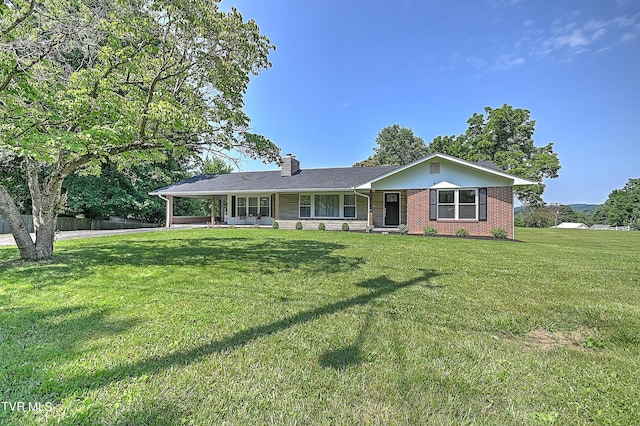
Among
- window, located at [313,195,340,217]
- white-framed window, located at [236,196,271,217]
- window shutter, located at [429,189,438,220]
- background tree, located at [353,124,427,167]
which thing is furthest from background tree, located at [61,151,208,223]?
background tree, located at [353,124,427,167]

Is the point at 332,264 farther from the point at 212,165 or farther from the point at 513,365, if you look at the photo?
the point at 212,165

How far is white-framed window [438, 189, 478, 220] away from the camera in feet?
49.0

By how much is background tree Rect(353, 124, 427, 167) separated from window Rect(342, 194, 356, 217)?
27.6 metres

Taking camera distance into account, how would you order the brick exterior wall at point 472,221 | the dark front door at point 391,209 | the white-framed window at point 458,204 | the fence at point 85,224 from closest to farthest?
1. the brick exterior wall at point 472,221
2. the white-framed window at point 458,204
3. the dark front door at point 391,209
4. the fence at point 85,224

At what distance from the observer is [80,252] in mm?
8359

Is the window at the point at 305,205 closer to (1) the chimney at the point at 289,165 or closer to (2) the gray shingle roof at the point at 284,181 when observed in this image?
(2) the gray shingle roof at the point at 284,181

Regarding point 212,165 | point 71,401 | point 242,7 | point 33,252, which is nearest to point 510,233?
point 242,7

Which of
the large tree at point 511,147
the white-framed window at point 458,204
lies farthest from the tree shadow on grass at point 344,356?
the large tree at point 511,147

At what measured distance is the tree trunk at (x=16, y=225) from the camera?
21.5 ft

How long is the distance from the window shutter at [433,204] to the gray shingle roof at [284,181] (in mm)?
3367

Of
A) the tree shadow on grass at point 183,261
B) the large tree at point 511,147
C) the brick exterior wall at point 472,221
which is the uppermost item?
the large tree at point 511,147

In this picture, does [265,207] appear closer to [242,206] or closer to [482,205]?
[242,206]

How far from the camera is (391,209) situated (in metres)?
18.2

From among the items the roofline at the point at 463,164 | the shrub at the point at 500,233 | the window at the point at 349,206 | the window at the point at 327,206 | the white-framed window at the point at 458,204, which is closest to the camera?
the roofline at the point at 463,164
